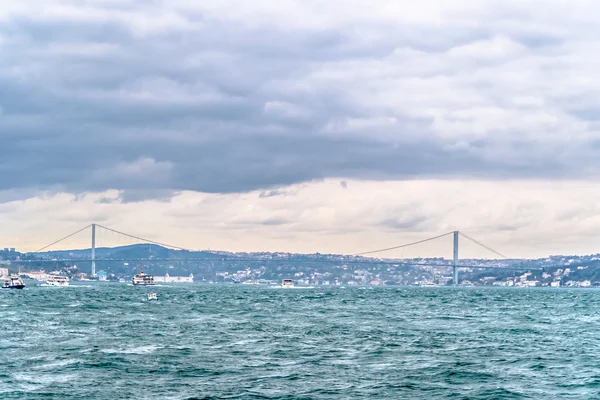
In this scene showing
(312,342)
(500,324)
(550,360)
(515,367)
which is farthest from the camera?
(500,324)

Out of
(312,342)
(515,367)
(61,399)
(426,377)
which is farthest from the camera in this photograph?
(312,342)

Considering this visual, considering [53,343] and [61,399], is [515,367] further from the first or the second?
[53,343]

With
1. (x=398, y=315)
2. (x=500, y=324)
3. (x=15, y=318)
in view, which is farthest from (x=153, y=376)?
(x=398, y=315)

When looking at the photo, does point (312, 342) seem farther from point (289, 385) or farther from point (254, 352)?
point (289, 385)

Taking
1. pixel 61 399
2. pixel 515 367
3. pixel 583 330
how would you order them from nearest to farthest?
1. pixel 61 399
2. pixel 515 367
3. pixel 583 330

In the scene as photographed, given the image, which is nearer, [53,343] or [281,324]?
[53,343]

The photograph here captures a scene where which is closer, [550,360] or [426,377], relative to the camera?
[426,377]

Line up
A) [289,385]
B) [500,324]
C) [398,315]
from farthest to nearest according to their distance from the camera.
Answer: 1. [398,315]
2. [500,324]
3. [289,385]

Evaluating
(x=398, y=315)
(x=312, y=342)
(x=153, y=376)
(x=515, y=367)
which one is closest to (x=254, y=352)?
(x=312, y=342)
